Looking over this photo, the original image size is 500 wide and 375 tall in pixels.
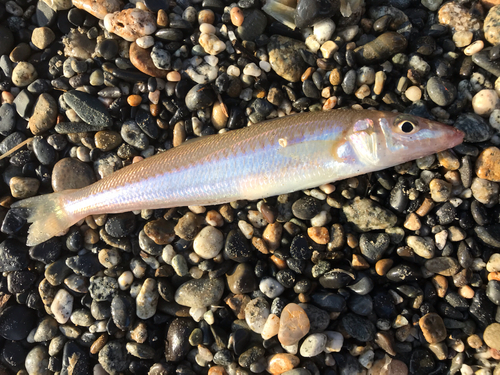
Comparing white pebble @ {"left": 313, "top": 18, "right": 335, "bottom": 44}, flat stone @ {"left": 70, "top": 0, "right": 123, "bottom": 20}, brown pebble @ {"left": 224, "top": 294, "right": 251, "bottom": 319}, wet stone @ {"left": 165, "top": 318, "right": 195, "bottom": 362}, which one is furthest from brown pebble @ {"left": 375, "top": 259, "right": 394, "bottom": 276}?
flat stone @ {"left": 70, "top": 0, "right": 123, "bottom": 20}

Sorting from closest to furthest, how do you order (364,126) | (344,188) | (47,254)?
1. (364,126)
2. (344,188)
3. (47,254)

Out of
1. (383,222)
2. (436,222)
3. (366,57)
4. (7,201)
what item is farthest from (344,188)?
(7,201)

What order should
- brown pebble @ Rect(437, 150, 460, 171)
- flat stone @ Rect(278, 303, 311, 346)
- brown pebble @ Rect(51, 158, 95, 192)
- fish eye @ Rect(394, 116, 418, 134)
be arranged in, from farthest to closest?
brown pebble @ Rect(51, 158, 95, 192) → brown pebble @ Rect(437, 150, 460, 171) → flat stone @ Rect(278, 303, 311, 346) → fish eye @ Rect(394, 116, 418, 134)

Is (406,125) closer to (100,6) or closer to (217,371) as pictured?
(217,371)

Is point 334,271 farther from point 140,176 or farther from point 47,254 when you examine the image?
point 47,254

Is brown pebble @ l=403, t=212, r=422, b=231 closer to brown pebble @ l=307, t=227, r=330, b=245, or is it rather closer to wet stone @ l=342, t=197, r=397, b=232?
wet stone @ l=342, t=197, r=397, b=232

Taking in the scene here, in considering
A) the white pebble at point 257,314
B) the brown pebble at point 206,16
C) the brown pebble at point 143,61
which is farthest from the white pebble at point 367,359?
the brown pebble at point 206,16
